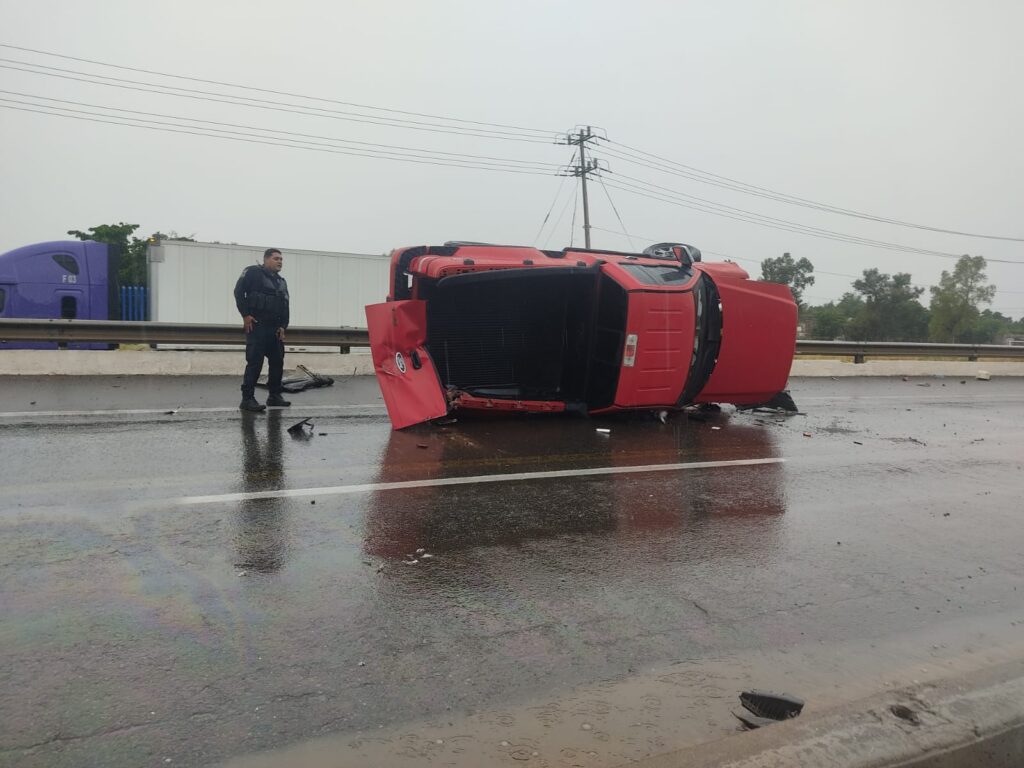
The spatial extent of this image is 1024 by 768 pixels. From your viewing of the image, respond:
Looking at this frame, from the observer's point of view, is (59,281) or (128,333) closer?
(128,333)

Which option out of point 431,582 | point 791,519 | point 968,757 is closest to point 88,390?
point 431,582

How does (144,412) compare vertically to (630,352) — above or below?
below

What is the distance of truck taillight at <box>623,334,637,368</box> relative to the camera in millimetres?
7598

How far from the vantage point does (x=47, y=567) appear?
11.4ft

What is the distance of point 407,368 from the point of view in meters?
7.50

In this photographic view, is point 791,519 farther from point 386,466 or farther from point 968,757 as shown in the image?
point 386,466

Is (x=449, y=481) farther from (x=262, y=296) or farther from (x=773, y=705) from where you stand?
(x=262, y=296)

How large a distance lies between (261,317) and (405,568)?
17.5 feet

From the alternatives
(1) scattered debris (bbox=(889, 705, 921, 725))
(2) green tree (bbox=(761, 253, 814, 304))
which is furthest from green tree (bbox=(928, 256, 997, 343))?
(1) scattered debris (bbox=(889, 705, 921, 725))

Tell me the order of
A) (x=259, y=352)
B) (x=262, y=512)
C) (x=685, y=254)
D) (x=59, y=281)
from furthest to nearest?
(x=59, y=281), (x=685, y=254), (x=259, y=352), (x=262, y=512)

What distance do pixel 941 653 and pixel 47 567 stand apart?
427 centimetres

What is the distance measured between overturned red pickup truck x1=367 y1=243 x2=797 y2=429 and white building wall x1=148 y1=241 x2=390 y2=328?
31.1 ft

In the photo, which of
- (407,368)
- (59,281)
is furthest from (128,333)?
(59,281)

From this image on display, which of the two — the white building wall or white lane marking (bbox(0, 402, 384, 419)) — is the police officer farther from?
the white building wall
